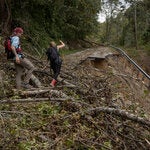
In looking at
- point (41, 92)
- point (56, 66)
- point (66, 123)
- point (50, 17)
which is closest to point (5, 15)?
point (50, 17)

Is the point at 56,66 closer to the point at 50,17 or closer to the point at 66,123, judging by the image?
the point at 66,123

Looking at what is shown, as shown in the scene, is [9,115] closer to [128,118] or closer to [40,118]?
[40,118]

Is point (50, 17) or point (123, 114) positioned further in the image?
point (50, 17)

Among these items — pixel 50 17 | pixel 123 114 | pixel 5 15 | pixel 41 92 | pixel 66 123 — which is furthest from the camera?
pixel 50 17

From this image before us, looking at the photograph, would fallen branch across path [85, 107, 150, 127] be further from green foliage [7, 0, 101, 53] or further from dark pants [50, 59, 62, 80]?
green foliage [7, 0, 101, 53]

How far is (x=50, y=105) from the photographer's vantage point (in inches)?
370

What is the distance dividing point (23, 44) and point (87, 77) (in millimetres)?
5785

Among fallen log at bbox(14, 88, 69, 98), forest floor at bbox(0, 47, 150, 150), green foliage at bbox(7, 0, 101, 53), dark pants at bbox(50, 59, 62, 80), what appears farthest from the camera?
green foliage at bbox(7, 0, 101, 53)

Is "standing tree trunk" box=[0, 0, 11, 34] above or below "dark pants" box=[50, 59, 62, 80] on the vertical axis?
above

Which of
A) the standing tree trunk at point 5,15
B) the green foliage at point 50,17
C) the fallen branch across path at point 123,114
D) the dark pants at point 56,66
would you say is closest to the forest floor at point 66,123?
the fallen branch across path at point 123,114

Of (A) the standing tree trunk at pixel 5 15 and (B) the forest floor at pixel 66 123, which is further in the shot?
(A) the standing tree trunk at pixel 5 15

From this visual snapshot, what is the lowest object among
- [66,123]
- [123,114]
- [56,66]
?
[66,123]

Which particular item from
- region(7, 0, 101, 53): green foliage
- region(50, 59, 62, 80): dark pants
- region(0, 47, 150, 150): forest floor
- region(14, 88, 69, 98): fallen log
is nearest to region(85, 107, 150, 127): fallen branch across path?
region(0, 47, 150, 150): forest floor

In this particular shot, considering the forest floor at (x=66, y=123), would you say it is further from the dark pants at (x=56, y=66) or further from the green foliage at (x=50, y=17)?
the green foliage at (x=50, y=17)
